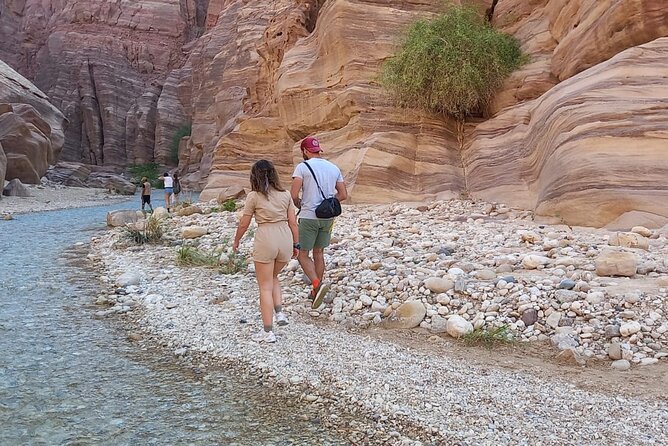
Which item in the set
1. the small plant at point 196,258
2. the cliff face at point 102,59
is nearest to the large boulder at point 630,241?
the small plant at point 196,258

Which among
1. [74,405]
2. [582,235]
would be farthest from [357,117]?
[74,405]

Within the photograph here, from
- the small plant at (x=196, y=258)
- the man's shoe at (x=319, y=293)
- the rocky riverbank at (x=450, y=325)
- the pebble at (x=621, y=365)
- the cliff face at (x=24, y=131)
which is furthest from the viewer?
the cliff face at (x=24, y=131)

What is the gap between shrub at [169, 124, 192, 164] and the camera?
5256 cm

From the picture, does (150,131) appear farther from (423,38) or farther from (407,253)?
(407,253)

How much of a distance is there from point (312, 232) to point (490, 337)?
6.63 ft

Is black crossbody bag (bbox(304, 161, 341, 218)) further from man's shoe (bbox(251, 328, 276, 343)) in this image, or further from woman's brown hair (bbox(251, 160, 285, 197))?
man's shoe (bbox(251, 328, 276, 343))

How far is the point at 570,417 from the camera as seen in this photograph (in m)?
3.11

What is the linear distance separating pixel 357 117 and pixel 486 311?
988 cm

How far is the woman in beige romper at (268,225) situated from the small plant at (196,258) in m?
3.16

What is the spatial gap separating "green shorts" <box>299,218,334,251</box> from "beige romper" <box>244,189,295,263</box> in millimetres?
632

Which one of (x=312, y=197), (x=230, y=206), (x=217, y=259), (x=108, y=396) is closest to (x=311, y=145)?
(x=312, y=197)

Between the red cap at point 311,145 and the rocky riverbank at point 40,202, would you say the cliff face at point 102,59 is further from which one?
the red cap at point 311,145

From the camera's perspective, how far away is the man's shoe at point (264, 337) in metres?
4.59

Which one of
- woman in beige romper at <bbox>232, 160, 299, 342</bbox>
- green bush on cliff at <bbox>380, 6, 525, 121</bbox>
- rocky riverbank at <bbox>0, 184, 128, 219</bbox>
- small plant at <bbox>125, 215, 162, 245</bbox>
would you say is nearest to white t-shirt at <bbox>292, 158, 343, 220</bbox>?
woman in beige romper at <bbox>232, 160, 299, 342</bbox>
